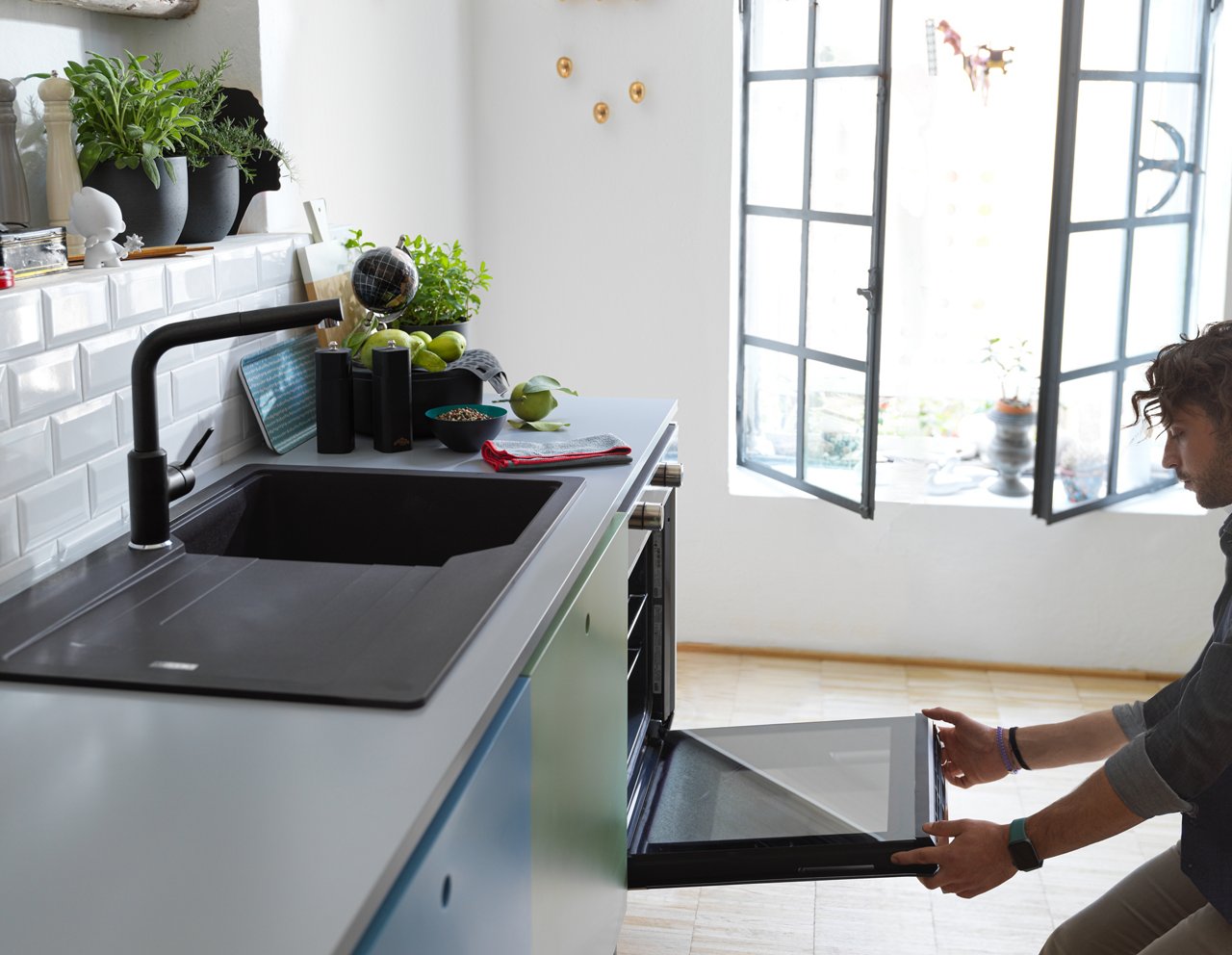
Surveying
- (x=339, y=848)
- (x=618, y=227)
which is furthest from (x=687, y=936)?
(x=618, y=227)

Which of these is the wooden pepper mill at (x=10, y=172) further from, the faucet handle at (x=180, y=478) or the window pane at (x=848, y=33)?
the window pane at (x=848, y=33)

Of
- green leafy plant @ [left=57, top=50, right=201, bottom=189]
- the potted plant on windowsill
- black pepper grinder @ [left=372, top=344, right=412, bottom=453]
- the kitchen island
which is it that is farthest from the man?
the potted plant on windowsill

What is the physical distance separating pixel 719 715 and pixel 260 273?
2.08 m

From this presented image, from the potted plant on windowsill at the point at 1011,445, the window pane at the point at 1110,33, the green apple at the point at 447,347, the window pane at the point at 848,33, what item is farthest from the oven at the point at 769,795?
the potted plant on windowsill at the point at 1011,445

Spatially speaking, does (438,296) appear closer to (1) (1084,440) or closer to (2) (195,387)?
(2) (195,387)

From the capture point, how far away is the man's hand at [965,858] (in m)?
1.84

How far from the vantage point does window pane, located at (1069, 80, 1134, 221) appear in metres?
3.72

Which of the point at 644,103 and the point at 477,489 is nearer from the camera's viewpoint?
the point at 477,489

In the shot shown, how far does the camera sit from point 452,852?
3.94 ft

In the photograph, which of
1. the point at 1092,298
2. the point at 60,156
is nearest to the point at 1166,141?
the point at 1092,298

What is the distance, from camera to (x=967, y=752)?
218 cm

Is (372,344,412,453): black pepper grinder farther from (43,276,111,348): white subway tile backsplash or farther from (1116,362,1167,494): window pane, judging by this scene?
(1116,362,1167,494): window pane

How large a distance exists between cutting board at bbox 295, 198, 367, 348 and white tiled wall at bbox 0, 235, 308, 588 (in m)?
0.20

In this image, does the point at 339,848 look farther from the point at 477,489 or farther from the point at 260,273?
the point at 260,273
